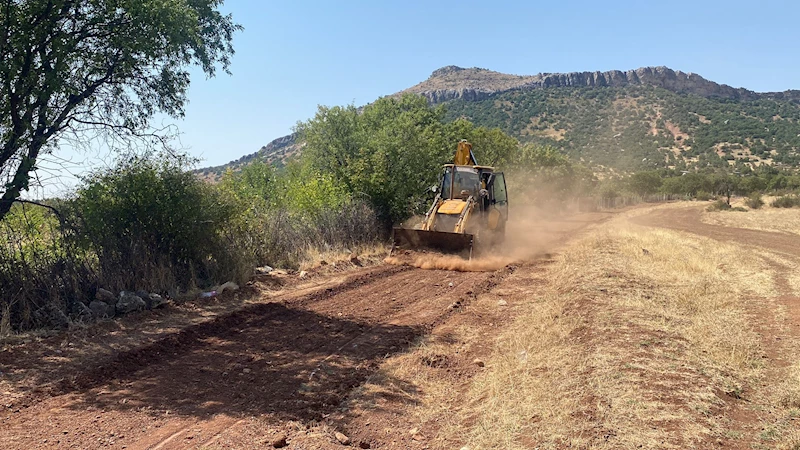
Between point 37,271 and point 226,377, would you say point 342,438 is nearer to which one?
point 226,377

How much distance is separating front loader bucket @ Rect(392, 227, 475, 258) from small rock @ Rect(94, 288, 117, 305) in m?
8.29

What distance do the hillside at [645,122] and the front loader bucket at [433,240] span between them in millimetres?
62025

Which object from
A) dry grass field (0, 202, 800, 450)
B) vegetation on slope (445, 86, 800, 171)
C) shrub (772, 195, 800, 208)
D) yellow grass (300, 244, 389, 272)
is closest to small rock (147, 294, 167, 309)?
dry grass field (0, 202, 800, 450)

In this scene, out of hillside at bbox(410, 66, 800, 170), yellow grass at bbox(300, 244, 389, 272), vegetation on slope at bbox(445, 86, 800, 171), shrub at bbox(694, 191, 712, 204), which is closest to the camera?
yellow grass at bbox(300, 244, 389, 272)

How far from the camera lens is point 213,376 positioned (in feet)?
19.8

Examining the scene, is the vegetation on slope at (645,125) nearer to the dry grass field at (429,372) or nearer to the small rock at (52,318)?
the dry grass field at (429,372)

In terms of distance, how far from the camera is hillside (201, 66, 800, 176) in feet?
286

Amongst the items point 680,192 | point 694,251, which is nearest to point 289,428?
point 694,251

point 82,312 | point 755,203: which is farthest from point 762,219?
point 82,312

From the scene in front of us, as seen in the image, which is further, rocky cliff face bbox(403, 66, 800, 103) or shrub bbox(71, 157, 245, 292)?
rocky cliff face bbox(403, 66, 800, 103)

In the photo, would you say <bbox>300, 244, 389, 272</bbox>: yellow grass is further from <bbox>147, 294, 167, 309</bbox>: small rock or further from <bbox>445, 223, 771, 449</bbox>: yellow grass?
<bbox>445, 223, 771, 449</bbox>: yellow grass

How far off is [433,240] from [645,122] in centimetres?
9681

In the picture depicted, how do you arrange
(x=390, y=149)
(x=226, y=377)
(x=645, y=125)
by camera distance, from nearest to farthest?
(x=226, y=377) → (x=390, y=149) → (x=645, y=125)

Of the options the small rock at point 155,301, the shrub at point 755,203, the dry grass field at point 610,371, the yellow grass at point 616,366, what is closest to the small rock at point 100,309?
the small rock at point 155,301
